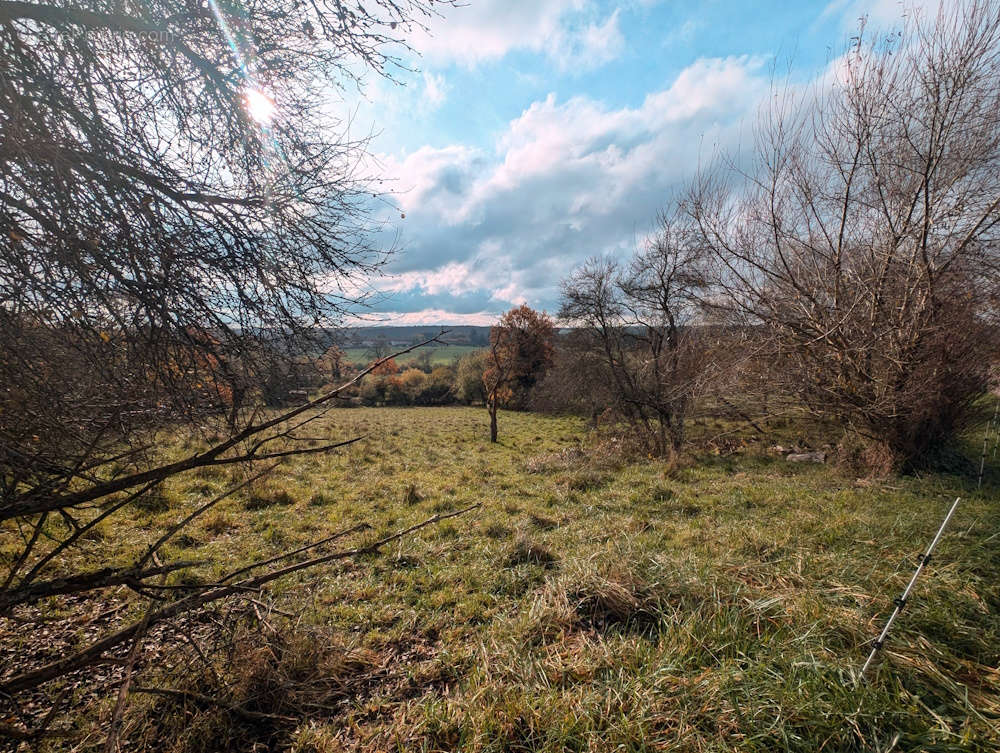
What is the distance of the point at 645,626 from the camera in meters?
2.95

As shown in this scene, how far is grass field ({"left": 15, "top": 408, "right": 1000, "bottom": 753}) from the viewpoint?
6.58 ft

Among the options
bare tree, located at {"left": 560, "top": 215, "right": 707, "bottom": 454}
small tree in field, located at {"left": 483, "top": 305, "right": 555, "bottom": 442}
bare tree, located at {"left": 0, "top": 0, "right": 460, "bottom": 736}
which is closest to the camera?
bare tree, located at {"left": 0, "top": 0, "right": 460, "bottom": 736}

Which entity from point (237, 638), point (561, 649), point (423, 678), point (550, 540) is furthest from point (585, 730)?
point (550, 540)

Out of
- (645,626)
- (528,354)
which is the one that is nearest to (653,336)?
(645,626)

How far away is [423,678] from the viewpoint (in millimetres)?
2791

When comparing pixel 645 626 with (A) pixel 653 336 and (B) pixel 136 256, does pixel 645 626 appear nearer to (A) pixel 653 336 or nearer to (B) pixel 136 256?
(B) pixel 136 256

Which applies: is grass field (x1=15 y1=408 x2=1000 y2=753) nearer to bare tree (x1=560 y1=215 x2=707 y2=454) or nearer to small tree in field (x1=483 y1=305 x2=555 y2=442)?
bare tree (x1=560 y1=215 x2=707 y2=454)

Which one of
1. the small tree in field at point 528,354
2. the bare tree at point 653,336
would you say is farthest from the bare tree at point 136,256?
the small tree in field at point 528,354

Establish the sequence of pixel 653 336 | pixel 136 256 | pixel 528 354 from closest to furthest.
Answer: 1. pixel 136 256
2. pixel 653 336
3. pixel 528 354

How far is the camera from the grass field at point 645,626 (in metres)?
2.01

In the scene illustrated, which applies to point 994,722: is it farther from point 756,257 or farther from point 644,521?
point 756,257

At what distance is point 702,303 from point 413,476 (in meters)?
7.86

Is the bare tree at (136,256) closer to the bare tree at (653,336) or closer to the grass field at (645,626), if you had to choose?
the grass field at (645,626)

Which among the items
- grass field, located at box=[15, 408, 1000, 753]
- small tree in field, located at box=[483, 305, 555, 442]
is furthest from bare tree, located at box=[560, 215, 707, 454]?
small tree in field, located at box=[483, 305, 555, 442]
